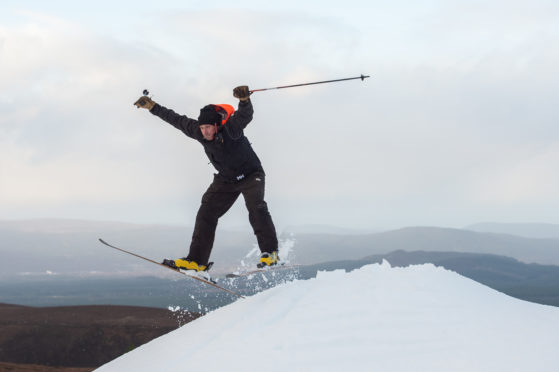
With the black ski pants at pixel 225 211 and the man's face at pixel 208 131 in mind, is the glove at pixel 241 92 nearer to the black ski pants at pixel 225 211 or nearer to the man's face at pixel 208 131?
the man's face at pixel 208 131

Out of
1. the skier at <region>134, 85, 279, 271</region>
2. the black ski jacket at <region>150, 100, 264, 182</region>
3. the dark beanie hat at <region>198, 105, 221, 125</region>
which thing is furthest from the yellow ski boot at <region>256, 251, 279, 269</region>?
the dark beanie hat at <region>198, 105, 221, 125</region>

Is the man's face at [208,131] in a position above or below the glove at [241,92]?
below

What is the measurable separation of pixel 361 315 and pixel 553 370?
5.79 ft

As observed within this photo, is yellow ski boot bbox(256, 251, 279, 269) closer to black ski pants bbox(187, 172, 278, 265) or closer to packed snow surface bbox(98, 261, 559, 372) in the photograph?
black ski pants bbox(187, 172, 278, 265)

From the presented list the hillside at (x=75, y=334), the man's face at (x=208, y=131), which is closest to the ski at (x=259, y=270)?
the man's face at (x=208, y=131)

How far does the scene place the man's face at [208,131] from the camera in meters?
7.02

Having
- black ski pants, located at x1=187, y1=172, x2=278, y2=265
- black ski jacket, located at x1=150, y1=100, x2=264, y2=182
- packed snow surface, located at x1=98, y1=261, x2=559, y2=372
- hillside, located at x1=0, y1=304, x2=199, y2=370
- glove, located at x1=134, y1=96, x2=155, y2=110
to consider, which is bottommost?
hillside, located at x1=0, y1=304, x2=199, y2=370

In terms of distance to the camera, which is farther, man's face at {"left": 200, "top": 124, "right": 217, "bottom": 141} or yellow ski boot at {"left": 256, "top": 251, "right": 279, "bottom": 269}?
yellow ski boot at {"left": 256, "top": 251, "right": 279, "bottom": 269}

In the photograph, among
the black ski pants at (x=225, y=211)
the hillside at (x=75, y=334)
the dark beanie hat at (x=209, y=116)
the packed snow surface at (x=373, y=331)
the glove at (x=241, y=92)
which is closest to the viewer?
the packed snow surface at (x=373, y=331)

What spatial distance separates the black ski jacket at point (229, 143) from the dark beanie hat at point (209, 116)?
0.15 metres

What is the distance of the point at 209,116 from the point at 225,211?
172 centimetres

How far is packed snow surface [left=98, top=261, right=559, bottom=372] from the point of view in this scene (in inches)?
170

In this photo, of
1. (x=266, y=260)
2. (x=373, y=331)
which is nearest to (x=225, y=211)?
(x=266, y=260)

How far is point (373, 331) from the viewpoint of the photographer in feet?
15.7
